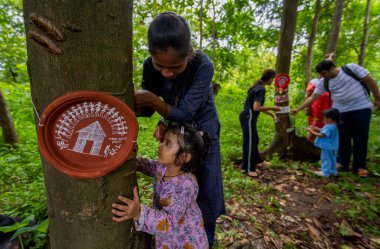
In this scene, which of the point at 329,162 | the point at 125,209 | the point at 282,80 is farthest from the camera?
the point at 282,80

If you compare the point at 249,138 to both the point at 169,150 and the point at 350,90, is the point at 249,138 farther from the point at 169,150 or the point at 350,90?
the point at 169,150

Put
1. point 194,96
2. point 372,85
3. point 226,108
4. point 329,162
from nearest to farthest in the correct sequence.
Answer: point 194,96 → point 372,85 → point 329,162 → point 226,108

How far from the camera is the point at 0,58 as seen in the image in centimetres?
911

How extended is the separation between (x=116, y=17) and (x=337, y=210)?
11.5 feet

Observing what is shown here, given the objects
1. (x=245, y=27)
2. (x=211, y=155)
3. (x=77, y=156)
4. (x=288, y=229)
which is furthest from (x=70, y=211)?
(x=245, y=27)

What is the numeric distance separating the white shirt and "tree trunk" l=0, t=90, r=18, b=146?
5642mm

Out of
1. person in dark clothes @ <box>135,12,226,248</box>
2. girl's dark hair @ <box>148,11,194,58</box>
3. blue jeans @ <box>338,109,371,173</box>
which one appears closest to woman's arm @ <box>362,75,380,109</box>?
blue jeans @ <box>338,109,371,173</box>

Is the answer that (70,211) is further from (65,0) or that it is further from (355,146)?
(355,146)

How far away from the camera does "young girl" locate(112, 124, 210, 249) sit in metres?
1.40

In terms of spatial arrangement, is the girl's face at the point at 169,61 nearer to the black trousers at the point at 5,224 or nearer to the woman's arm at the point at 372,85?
the black trousers at the point at 5,224

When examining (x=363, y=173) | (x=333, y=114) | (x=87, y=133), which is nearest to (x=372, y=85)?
(x=333, y=114)

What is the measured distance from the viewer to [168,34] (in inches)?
43.6

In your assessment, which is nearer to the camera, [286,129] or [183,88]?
[183,88]

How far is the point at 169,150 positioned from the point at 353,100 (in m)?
3.62
